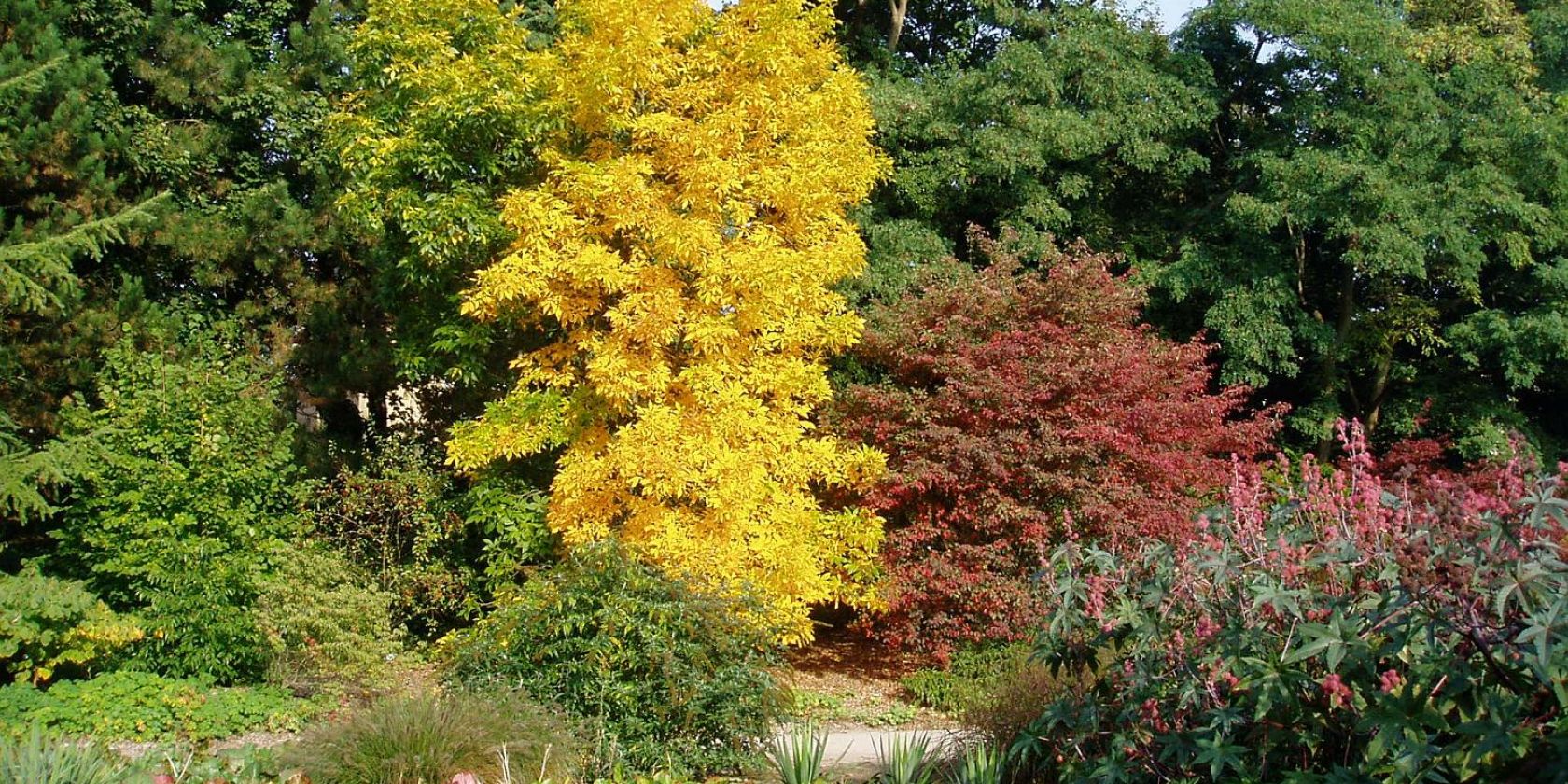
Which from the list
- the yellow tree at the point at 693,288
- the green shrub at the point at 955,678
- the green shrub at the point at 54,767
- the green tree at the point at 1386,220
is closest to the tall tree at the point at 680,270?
the yellow tree at the point at 693,288

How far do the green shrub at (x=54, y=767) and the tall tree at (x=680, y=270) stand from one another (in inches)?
142

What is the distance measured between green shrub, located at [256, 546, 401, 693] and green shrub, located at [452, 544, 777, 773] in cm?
187

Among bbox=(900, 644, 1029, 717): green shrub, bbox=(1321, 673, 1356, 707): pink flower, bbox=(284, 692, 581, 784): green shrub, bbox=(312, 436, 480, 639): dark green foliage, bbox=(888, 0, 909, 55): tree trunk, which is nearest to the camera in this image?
bbox=(1321, 673, 1356, 707): pink flower

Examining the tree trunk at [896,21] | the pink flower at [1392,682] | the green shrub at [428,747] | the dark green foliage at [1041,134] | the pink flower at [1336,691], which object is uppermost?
the tree trunk at [896,21]

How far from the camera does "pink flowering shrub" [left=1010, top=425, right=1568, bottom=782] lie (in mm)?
3725

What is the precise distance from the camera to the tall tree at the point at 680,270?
8.84 metres

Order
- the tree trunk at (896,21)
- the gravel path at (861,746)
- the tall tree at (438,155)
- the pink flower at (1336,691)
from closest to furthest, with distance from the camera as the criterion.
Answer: the pink flower at (1336,691)
the gravel path at (861,746)
the tall tree at (438,155)
the tree trunk at (896,21)

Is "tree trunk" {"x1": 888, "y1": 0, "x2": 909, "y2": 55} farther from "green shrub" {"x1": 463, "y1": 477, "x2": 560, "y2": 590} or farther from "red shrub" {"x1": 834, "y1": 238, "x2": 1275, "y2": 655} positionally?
"green shrub" {"x1": 463, "y1": 477, "x2": 560, "y2": 590}

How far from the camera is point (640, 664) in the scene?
257 inches

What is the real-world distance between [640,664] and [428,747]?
4.82ft

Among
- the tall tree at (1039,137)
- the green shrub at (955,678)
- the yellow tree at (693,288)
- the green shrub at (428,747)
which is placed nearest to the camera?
the green shrub at (428,747)

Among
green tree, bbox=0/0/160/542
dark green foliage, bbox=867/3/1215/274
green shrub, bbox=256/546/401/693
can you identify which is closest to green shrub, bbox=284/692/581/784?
green shrub, bbox=256/546/401/693

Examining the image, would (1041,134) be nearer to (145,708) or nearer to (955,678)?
(955,678)

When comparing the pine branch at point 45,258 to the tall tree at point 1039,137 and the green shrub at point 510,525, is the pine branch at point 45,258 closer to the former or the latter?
the green shrub at point 510,525
